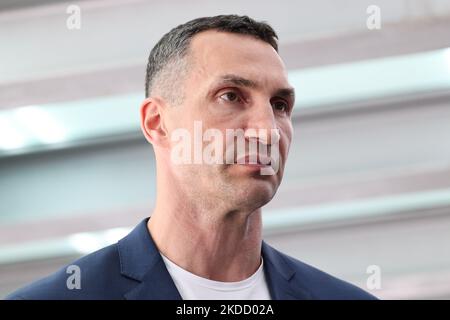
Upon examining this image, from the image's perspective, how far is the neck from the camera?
2.73 feet

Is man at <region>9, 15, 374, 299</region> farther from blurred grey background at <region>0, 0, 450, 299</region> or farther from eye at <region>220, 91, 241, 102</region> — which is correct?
blurred grey background at <region>0, 0, 450, 299</region>

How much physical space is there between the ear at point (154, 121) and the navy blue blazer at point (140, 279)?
0.37 feet

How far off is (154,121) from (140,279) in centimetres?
21

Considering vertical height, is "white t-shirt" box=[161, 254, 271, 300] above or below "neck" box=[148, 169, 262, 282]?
below

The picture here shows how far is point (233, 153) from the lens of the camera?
0.79 m

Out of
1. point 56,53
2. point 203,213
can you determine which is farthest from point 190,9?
point 203,213

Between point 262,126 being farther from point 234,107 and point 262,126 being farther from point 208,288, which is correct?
point 208,288

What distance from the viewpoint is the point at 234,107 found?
81 centimetres

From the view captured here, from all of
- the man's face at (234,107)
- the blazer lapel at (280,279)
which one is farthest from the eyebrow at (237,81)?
the blazer lapel at (280,279)

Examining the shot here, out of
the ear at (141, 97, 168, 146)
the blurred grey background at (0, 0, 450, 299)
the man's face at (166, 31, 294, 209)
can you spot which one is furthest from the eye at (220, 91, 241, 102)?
the blurred grey background at (0, 0, 450, 299)

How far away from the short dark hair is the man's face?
1 cm

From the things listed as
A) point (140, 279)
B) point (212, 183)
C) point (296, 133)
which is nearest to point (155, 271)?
point (140, 279)

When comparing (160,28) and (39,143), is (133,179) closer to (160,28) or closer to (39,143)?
(39,143)

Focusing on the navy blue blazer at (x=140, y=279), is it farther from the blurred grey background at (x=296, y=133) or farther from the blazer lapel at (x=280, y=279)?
the blurred grey background at (x=296, y=133)
